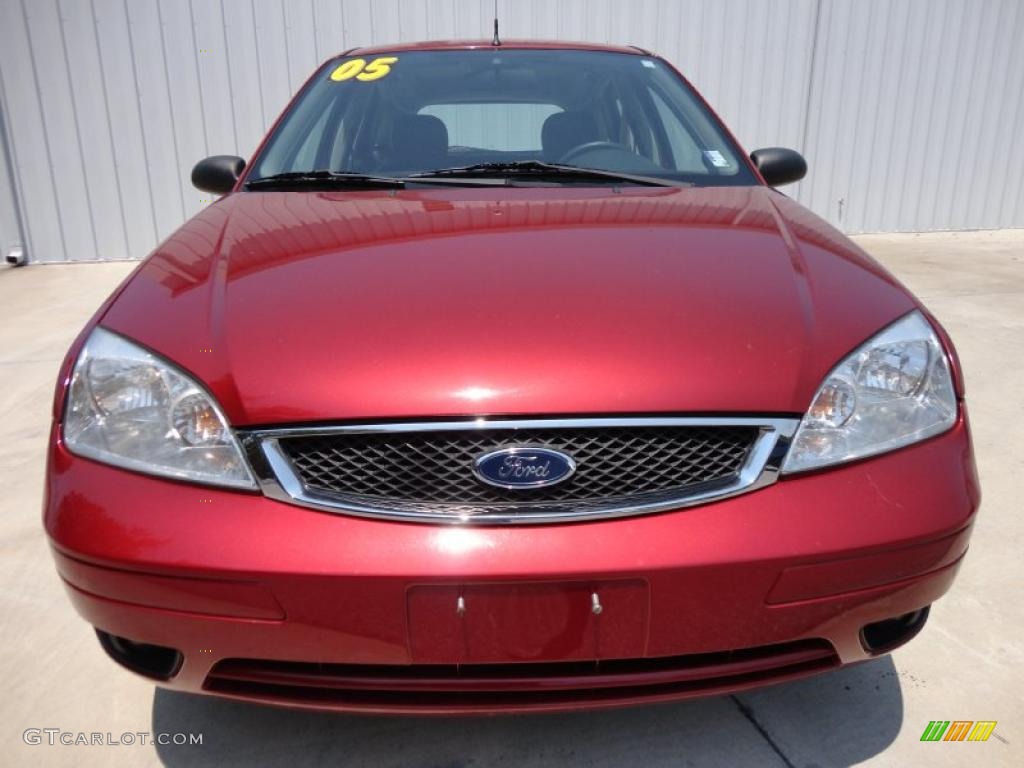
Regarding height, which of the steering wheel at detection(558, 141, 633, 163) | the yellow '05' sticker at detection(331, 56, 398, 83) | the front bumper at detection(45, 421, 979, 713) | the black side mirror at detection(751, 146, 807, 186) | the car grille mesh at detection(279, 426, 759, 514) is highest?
the yellow '05' sticker at detection(331, 56, 398, 83)

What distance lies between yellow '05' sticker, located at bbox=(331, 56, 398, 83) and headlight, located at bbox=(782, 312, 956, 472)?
178cm

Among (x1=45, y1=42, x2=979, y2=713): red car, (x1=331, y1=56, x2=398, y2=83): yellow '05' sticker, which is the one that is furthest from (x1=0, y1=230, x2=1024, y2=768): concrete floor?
(x1=331, y1=56, x2=398, y2=83): yellow '05' sticker

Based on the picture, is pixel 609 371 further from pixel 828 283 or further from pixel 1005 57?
pixel 1005 57

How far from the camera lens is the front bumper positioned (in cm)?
117

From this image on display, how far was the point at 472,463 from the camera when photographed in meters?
1.23

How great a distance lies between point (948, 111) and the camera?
262 inches

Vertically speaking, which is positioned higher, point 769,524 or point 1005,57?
point 1005,57

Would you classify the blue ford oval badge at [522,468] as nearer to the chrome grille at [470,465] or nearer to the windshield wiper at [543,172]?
the chrome grille at [470,465]

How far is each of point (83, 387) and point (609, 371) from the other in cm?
89

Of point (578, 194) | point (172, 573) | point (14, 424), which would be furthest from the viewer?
point (14, 424)

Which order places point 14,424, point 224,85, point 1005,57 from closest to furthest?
point 14,424, point 224,85, point 1005,57

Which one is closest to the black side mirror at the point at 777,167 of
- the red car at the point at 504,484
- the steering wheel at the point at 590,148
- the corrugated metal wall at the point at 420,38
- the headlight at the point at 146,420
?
the steering wheel at the point at 590,148

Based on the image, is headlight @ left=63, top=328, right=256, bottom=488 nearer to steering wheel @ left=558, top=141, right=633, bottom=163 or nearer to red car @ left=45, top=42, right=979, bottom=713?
red car @ left=45, top=42, right=979, bottom=713

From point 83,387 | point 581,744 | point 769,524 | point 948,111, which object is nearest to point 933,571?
point 769,524
